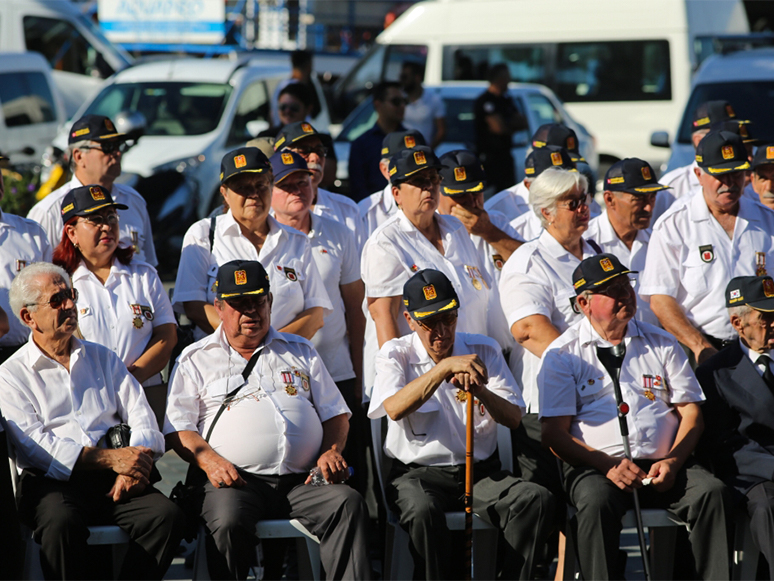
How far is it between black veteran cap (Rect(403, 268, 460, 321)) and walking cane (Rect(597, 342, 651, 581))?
0.81 meters

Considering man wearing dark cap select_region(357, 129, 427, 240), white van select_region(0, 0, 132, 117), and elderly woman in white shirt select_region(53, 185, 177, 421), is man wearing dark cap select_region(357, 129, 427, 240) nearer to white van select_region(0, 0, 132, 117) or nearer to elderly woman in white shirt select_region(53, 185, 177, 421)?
elderly woman in white shirt select_region(53, 185, 177, 421)

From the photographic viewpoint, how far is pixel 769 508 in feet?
16.5

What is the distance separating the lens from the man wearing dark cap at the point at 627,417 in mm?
5059

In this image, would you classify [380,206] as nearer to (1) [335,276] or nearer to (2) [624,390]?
(1) [335,276]

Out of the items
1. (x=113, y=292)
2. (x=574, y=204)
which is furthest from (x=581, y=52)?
(x=113, y=292)

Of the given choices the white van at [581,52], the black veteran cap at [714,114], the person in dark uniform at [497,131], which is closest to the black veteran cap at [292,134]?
the black veteran cap at [714,114]

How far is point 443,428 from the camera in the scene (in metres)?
5.21

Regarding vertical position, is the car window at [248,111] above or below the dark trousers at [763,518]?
above

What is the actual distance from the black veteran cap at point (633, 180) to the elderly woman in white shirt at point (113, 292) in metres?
2.74

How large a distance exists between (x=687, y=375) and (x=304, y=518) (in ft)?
6.60

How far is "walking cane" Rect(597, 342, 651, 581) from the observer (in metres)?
5.05

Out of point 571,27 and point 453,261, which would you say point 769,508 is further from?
point 571,27

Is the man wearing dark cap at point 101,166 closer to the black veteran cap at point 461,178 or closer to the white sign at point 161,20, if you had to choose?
the black veteran cap at point 461,178

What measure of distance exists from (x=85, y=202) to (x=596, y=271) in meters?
2.65
